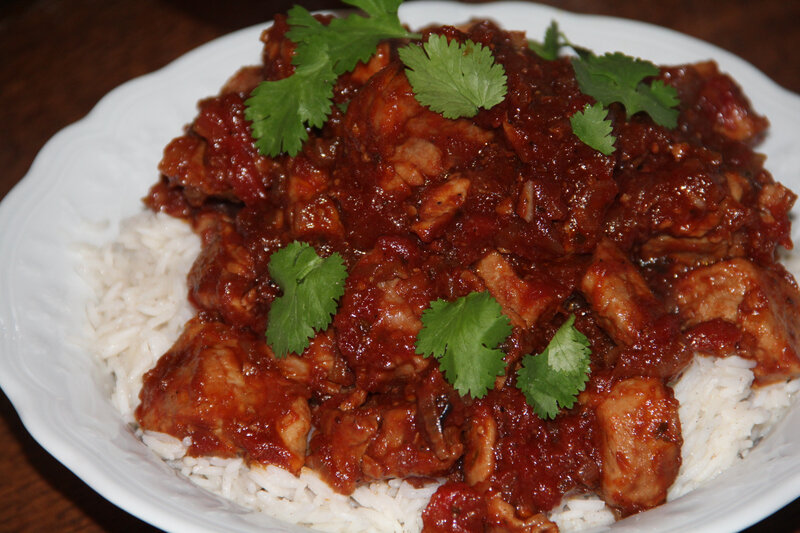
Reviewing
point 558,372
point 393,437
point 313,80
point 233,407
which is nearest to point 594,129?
point 558,372

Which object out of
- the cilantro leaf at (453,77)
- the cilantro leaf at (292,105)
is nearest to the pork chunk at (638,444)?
the cilantro leaf at (453,77)

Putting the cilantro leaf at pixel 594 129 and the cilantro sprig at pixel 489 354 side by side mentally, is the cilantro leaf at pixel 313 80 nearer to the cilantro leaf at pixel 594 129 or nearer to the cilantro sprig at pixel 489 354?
the cilantro leaf at pixel 594 129

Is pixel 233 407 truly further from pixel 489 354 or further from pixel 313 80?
pixel 313 80

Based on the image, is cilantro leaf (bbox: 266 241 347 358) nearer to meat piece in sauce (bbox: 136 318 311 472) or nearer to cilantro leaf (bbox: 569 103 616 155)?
meat piece in sauce (bbox: 136 318 311 472)

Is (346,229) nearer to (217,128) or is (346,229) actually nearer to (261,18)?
(217,128)

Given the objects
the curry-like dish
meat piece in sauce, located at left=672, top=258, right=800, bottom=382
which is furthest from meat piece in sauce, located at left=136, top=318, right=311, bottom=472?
meat piece in sauce, located at left=672, top=258, right=800, bottom=382
